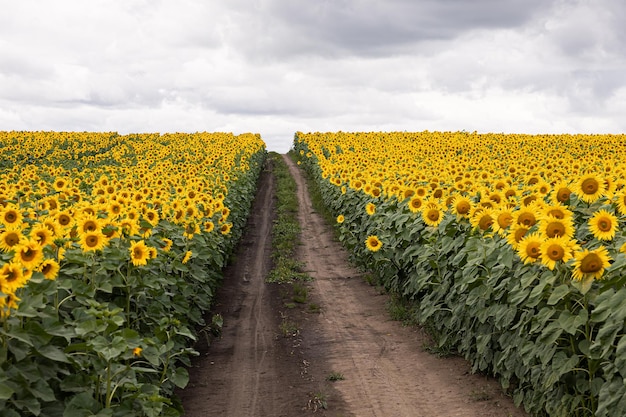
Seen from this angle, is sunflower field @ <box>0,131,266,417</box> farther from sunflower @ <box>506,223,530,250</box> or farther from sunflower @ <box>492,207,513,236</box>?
sunflower @ <box>492,207,513,236</box>

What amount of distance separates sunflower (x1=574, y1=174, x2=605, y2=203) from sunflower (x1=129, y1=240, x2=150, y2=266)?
6185 millimetres

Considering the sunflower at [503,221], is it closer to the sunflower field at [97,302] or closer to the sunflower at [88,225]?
the sunflower field at [97,302]

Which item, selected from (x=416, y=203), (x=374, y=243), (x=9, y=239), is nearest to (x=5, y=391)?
(x=9, y=239)

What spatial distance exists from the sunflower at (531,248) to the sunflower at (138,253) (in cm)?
473

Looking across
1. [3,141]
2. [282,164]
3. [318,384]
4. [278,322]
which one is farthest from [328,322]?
[3,141]

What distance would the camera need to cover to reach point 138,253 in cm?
831

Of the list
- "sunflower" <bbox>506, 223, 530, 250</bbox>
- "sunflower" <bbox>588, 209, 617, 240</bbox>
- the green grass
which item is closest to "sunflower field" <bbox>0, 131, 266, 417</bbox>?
the green grass

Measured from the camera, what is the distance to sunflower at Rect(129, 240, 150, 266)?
822 cm

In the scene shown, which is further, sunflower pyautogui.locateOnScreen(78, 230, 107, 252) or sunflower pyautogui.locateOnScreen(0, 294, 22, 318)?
sunflower pyautogui.locateOnScreen(78, 230, 107, 252)

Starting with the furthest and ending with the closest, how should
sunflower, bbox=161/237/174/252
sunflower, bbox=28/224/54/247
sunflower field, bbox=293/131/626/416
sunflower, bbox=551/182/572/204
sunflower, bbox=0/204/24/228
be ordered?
sunflower, bbox=161/237/174/252 < sunflower, bbox=551/182/572/204 < sunflower, bbox=0/204/24/228 < sunflower field, bbox=293/131/626/416 < sunflower, bbox=28/224/54/247

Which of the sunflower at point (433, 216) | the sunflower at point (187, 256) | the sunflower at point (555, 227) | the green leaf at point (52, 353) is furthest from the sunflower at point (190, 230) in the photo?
the sunflower at point (555, 227)

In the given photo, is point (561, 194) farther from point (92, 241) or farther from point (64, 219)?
point (64, 219)

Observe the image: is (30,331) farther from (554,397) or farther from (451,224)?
(451,224)

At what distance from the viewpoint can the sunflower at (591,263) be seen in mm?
7047
